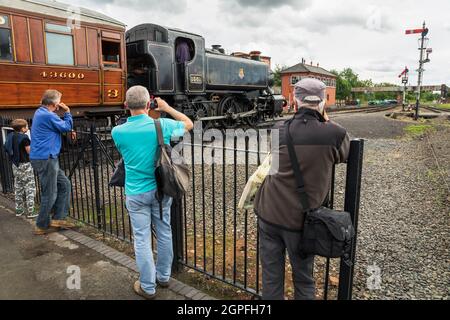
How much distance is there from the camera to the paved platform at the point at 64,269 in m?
3.26

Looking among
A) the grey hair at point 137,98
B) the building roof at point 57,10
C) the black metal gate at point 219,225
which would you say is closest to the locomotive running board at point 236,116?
the building roof at point 57,10

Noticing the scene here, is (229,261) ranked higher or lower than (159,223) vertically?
lower

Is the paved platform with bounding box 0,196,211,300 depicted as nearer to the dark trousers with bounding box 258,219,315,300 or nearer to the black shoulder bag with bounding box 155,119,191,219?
the dark trousers with bounding box 258,219,315,300

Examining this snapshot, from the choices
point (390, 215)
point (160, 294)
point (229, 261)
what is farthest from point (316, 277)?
point (390, 215)

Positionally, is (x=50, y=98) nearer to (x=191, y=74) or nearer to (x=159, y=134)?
(x=159, y=134)

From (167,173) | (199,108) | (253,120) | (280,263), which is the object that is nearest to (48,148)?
(167,173)

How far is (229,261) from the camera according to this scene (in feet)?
13.6

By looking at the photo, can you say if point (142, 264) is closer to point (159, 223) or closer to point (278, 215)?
point (159, 223)

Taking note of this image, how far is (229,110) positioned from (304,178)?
13627 millimetres

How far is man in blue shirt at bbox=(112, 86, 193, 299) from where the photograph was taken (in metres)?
2.90

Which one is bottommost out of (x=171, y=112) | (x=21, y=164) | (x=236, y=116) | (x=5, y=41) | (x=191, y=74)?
(x=21, y=164)

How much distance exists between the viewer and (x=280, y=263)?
8.41 feet

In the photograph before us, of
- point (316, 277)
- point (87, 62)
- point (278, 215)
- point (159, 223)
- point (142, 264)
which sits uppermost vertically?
point (87, 62)
